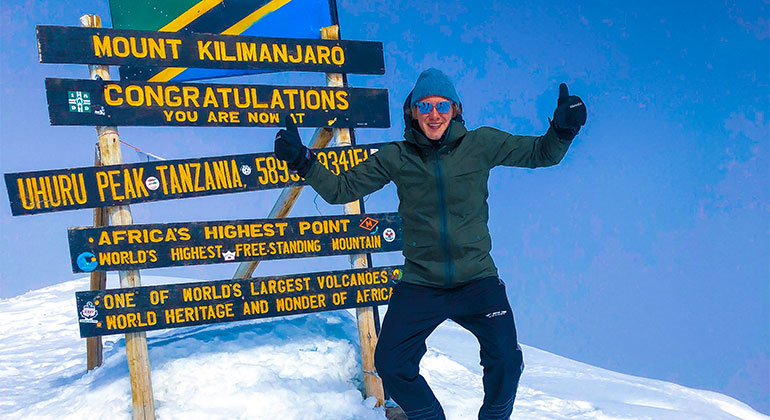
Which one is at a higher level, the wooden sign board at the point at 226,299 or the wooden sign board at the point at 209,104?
the wooden sign board at the point at 209,104

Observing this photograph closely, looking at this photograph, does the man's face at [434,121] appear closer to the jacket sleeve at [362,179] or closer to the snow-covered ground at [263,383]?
the jacket sleeve at [362,179]

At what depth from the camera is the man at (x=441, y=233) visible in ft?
10.1

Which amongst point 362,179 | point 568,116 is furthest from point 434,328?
point 568,116

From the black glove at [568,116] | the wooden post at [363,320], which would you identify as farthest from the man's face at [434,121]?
the wooden post at [363,320]

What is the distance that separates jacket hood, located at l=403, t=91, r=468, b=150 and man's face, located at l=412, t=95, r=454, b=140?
27mm

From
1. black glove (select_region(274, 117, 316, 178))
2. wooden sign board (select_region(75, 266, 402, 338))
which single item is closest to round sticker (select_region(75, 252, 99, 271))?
wooden sign board (select_region(75, 266, 402, 338))

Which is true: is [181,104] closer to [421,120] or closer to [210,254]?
[210,254]

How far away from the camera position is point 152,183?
15.6 ft

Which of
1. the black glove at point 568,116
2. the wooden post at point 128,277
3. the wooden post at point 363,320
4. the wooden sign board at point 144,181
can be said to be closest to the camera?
the black glove at point 568,116

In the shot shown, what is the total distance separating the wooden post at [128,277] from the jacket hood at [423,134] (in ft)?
9.57

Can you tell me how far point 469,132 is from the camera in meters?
3.23

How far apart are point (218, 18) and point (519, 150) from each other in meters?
3.64

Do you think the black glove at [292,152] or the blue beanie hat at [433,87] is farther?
the blue beanie hat at [433,87]

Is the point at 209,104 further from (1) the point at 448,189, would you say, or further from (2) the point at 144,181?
(1) the point at 448,189
